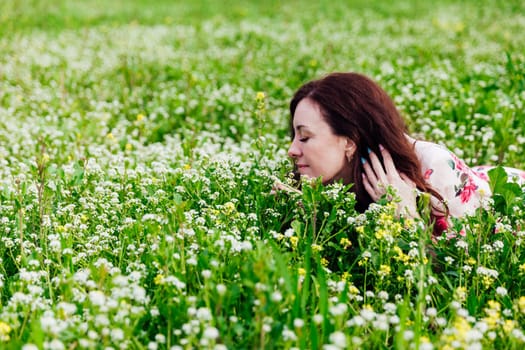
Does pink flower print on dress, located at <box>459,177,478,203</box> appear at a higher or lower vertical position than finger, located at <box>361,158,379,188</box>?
lower

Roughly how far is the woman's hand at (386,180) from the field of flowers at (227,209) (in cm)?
36

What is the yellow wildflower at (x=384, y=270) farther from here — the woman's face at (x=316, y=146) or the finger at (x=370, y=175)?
the woman's face at (x=316, y=146)

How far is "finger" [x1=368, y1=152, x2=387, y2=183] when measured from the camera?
425 centimetres

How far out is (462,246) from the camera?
346cm

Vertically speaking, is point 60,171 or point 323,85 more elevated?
point 323,85

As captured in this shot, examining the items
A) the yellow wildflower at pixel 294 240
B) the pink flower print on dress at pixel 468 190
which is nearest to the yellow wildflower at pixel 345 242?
the yellow wildflower at pixel 294 240

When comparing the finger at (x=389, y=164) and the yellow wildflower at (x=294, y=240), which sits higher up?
the finger at (x=389, y=164)

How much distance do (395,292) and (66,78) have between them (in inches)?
290

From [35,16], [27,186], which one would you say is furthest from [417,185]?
[35,16]

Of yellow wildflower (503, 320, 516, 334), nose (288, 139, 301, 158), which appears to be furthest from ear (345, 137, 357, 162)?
yellow wildflower (503, 320, 516, 334)

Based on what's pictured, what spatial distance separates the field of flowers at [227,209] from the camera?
2770 millimetres

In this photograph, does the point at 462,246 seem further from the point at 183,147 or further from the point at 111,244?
the point at 183,147

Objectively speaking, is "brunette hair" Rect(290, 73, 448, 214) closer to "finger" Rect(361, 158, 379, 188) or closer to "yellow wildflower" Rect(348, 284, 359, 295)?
"finger" Rect(361, 158, 379, 188)

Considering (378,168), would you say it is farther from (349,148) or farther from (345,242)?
(345,242)
